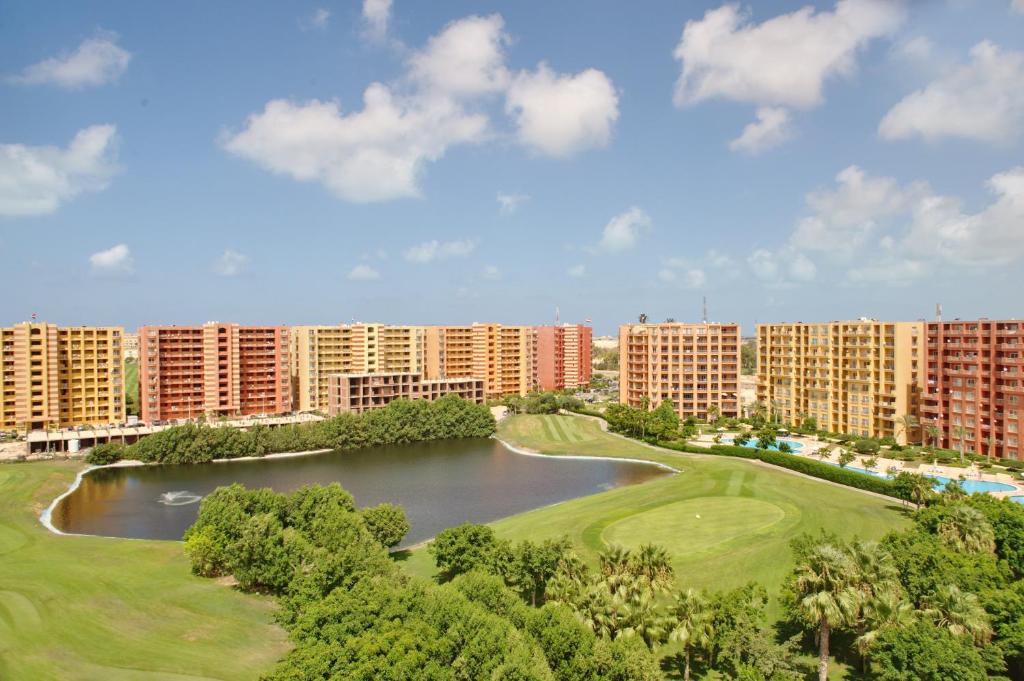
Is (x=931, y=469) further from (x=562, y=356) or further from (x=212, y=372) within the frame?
(x=212, y=372)

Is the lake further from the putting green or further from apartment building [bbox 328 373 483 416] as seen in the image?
apartment building [bbox 328 373 483 416]

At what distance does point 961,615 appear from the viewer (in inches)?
878

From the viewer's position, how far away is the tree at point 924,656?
65.5 ft

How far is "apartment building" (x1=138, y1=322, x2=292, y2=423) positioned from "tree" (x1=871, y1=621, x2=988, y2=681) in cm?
7838

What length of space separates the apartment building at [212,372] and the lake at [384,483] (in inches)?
747

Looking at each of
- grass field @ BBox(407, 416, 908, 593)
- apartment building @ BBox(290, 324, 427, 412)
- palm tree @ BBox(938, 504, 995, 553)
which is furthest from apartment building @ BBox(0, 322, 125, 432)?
palm tree @ BBox(938, 504, 995, 553)

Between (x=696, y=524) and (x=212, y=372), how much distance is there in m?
66.1

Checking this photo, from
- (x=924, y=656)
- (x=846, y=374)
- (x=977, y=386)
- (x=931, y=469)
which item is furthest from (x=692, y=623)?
(x=846, y=374)

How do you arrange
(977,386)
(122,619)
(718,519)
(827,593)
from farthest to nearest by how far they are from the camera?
(977,386), (718,519), (122,619), (827,593)

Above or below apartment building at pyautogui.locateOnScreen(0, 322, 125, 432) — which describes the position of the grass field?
below

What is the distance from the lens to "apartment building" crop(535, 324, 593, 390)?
394 feet

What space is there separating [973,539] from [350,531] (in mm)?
28809

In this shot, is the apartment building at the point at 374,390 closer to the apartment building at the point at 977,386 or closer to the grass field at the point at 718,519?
the grass field at the point at 718,519

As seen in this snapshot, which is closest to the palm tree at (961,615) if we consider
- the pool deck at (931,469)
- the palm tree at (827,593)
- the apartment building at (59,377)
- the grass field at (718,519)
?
the palm tree at (827,593)
